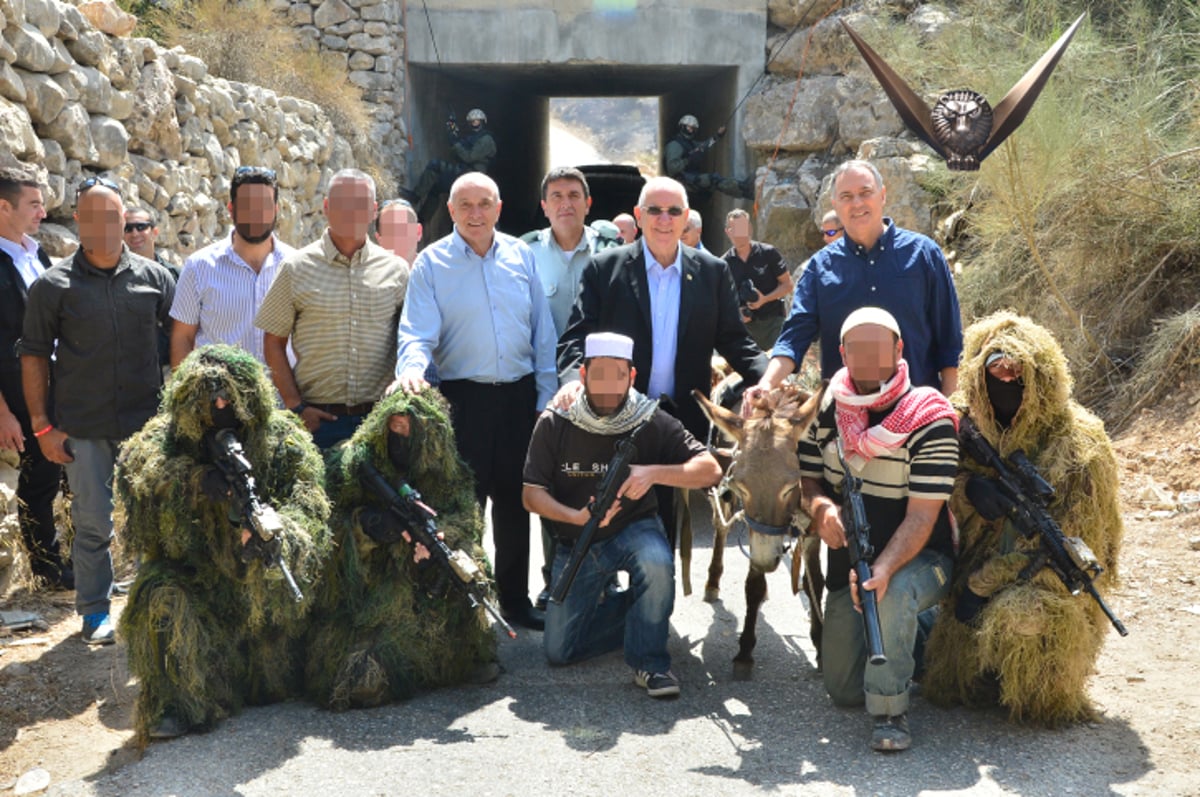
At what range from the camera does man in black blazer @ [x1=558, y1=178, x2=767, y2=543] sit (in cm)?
543

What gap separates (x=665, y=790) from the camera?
3.87 m

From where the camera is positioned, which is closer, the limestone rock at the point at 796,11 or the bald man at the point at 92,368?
the bald man at the point at 92,368

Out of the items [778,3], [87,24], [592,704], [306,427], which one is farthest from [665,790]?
[778,3]

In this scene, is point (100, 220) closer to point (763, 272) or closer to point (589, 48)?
point (763, 272)

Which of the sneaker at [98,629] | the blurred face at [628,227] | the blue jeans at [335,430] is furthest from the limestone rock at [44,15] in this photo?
the blurred face at [628,227]

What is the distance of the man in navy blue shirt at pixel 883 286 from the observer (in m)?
5.04

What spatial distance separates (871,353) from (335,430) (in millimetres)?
2512

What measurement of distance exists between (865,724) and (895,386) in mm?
1345

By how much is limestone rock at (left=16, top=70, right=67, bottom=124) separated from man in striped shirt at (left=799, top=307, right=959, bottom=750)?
198 inches

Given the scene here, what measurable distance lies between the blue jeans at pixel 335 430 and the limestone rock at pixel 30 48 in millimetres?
3141

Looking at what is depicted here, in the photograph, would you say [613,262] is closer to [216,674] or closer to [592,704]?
[592,704]

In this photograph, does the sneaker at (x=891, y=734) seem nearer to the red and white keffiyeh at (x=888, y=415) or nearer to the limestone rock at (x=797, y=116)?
the red and white keffiyeh at (x=888, y=415)

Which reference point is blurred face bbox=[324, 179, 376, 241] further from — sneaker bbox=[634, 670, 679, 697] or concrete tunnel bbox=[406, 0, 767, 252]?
concrete tunnel bbox=[406, 0, 767, 252]

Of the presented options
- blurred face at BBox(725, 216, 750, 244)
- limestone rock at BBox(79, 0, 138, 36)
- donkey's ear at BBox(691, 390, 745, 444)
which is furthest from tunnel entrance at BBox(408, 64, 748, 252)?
donkey's ear at BBox(691, 390, 745, 444)
